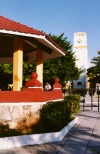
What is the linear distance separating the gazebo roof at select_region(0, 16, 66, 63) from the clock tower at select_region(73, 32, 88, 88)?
50.6m

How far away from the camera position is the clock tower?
65.2 meters

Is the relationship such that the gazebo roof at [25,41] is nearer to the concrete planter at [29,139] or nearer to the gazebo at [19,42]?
the gazebo at [19,42]

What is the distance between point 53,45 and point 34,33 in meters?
1.64

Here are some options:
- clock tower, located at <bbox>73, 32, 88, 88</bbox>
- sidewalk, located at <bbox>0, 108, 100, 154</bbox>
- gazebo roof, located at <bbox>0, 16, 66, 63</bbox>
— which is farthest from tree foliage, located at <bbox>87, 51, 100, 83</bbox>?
sidewalk, located at <bbox>0, 108, 100, 154</bbox>

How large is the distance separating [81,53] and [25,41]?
57165 millimetres

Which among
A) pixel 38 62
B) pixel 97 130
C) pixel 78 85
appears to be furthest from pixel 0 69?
pixel 78 85

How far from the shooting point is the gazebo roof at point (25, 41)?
8.00 metres

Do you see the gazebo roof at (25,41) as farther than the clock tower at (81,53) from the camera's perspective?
No

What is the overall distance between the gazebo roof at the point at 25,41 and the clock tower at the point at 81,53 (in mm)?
50640

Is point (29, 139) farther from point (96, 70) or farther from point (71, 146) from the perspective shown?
point (96, 70)

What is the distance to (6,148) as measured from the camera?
22.2 feet

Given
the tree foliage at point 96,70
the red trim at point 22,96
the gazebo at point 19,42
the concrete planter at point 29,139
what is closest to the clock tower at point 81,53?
the tree foliage at point 96,70

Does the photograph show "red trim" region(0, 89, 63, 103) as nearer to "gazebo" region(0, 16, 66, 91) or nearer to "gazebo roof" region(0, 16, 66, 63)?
"gazebo" region(0, 16, 66, 91)

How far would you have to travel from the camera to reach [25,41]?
32.8 feet
